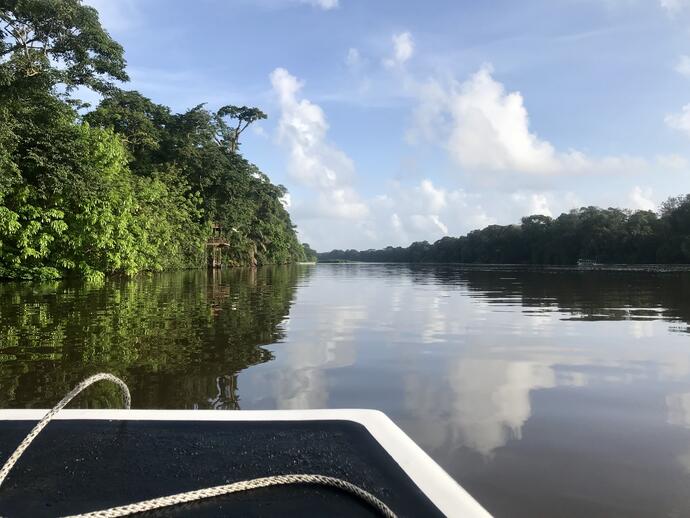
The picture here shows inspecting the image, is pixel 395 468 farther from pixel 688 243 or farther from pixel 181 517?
pixel 688 243

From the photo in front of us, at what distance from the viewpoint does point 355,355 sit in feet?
20.9

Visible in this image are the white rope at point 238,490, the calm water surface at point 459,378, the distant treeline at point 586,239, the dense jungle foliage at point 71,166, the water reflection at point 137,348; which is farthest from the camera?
the distant treeline at point 586,239

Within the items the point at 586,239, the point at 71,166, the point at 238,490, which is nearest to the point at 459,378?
the point at 238,490

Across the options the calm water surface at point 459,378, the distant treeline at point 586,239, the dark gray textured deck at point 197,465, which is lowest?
the calm water surface at point 459,378

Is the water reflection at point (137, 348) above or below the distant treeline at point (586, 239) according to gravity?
below

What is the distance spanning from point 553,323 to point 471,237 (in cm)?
10334

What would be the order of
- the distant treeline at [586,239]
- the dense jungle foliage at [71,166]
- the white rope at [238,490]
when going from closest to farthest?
the white rope at [238,490]
the dense jungle foliage at [71,166]
the distant treeline at [586,239]

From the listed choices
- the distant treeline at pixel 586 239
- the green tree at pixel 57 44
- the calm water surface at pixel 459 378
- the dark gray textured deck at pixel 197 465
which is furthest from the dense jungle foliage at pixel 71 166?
the distant treeline at pixel 586 239

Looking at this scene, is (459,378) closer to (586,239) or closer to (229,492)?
(229,492)

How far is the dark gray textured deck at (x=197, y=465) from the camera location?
1.76 meters

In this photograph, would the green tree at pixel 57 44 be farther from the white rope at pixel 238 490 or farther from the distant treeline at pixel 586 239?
the distant treeline at pixel 586 239

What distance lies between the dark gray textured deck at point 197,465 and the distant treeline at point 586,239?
235 feet

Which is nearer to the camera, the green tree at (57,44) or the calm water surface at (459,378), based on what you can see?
the calm water surface at (459,378)

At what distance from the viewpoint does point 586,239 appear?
78938 mm
